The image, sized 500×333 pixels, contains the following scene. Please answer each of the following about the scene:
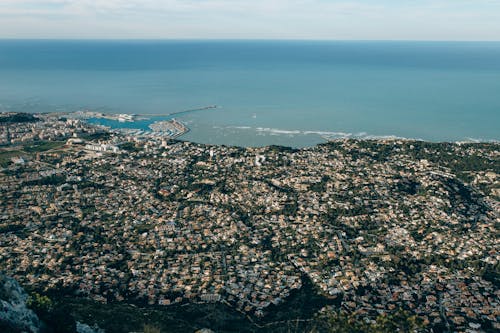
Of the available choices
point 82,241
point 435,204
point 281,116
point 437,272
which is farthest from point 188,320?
point 281,116

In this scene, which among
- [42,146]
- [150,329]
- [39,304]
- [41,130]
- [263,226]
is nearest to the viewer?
[39,304]

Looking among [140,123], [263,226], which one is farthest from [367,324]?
[140,123]

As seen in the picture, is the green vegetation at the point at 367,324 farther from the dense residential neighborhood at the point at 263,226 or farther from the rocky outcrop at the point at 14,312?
the rocky outcrop at the point at 14,312


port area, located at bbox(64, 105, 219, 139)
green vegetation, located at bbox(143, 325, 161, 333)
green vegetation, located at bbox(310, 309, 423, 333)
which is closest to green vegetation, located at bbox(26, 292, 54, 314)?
green vegetation, located at bbox(143, 325, 161, 333)

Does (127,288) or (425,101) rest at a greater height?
(425,101)

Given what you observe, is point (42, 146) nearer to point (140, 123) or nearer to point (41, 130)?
point (41, 130)

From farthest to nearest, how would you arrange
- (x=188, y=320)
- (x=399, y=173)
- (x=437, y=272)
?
(x=399, y=173) → (x=437, y=272) → (x=188, y=320)

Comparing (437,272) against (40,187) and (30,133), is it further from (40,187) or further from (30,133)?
(30,133)
